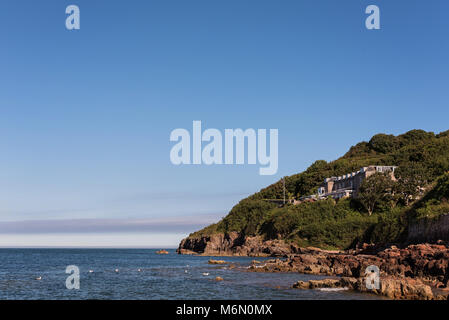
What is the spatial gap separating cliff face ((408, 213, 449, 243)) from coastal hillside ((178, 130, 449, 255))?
31cm

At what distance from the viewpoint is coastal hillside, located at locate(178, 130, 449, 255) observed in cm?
8425

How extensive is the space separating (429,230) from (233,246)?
85.4 meters

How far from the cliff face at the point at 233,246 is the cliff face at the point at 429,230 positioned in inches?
1501

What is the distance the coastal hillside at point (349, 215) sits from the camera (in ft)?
276

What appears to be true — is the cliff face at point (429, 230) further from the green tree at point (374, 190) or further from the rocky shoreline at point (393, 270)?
the green tree at point (374, 190)

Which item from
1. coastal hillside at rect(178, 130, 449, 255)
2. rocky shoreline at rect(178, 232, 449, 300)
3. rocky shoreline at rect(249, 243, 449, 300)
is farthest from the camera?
coastal hillside at rect(178, 130, 449, 255)

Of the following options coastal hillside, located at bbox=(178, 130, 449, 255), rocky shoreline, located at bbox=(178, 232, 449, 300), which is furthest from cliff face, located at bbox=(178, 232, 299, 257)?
rocky shoreline, located at bbox=(178, 232, 449, 300)

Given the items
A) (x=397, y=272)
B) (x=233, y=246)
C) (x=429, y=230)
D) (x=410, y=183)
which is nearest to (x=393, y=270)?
(x=397, y=272)

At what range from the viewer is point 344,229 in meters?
109

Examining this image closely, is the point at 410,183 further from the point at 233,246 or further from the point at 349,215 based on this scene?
the point at 233,246

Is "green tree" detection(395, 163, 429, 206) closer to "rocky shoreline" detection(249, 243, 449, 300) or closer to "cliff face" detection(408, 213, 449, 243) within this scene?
"cliff face" detection(408, 213, 449, 243)

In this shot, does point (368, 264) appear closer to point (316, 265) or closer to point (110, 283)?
point (316, 265)
